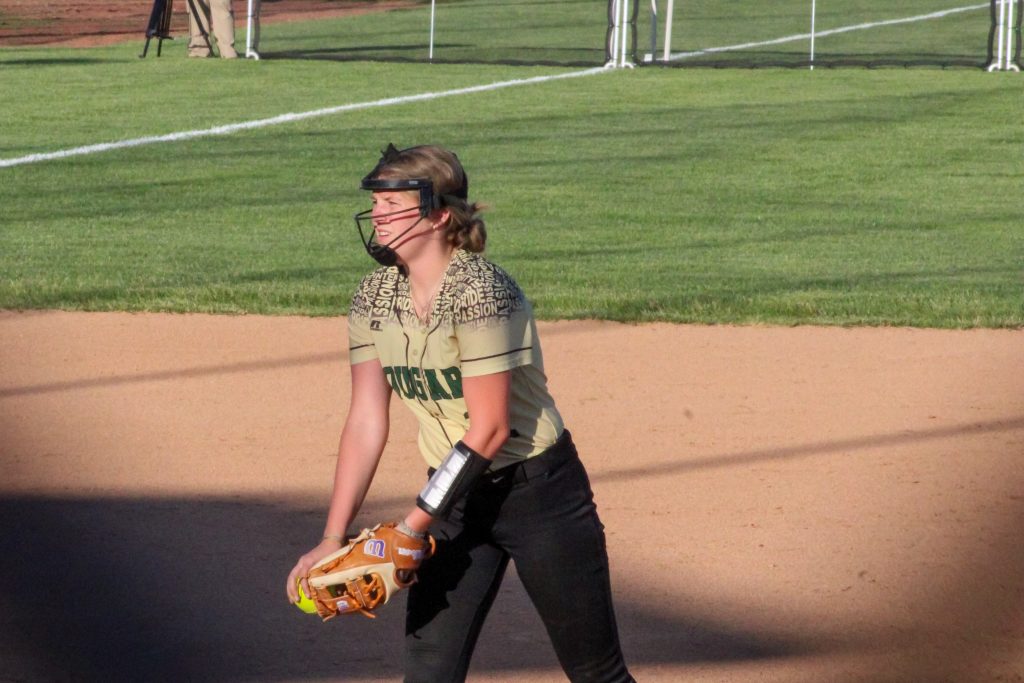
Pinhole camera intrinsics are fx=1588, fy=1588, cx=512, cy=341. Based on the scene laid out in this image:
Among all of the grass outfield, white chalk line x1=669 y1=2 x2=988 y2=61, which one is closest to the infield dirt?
the grass outfield

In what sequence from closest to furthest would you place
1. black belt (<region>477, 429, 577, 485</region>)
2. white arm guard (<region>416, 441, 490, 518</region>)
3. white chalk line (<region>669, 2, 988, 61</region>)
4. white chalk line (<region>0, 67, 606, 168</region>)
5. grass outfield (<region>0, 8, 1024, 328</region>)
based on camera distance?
white arm guard (<region>416, 441, 490, 518</region>), black belt (<region>477, 429, 577, 485</region>), grass outfield (<region>0, 8, 1024, 328</region>), white chalk line (<region>0, 67, 606, 168</region>), white chalk line (<region>669, 2, 988, 61</region>)

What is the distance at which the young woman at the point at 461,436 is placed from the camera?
3.65 m

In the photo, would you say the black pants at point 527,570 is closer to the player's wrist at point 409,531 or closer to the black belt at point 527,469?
the black belt at point 527,469

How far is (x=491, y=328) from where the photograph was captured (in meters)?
3.64

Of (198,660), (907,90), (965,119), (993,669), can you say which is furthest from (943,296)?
(907,90)

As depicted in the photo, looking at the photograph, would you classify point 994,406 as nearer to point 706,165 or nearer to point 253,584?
point 253,584

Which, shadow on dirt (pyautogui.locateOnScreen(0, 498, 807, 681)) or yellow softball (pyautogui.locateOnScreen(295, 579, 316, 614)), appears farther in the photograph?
shadow on dirt (pyautogui.locateOnScreen(0, 498, 807, 681))

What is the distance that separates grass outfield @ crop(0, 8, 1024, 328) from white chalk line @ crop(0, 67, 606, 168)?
0.99 feet

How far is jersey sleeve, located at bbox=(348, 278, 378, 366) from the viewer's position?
3879 mm

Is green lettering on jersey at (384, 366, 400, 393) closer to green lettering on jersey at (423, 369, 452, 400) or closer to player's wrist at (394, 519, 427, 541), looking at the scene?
green lettering on jersey at (423, 369, 452, 400)

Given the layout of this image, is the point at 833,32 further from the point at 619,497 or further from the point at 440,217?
the point at 440,217

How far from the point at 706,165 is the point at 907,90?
294 inches

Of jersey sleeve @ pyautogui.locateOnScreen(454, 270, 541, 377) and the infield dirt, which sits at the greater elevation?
jersey sleeve @ pyautogui.locateOnScreen(454, 270, 541, 377)

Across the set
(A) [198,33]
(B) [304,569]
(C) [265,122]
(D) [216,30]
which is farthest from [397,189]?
(A) [198,33]
